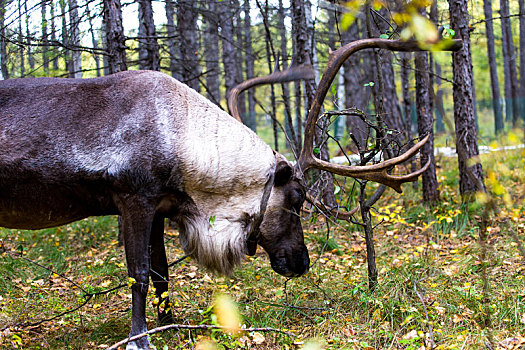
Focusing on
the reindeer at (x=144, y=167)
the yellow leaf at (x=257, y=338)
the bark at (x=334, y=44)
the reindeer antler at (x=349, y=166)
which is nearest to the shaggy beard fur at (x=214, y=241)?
the reindeer at (x=144, y=167)

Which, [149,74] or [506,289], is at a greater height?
[149,74]

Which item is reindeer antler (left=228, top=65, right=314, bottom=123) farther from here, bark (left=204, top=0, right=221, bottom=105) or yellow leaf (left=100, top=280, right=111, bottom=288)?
bark (left=204, top=0, right=221, bottom=105)

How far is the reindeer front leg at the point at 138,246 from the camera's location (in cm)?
368

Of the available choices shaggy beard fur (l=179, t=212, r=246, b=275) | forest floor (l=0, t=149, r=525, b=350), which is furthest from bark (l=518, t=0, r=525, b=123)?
shaggy beard fur (l=179, t=212, r=246, b=275)

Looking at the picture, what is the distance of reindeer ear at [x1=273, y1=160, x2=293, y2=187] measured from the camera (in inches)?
169

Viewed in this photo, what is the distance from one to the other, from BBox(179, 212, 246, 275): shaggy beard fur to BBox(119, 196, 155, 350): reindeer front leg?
0.42 metres

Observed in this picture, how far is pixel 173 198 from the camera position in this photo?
3895 millimetres

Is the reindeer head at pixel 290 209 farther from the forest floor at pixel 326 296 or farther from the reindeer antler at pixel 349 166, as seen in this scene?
the forest floor at pixel 326 296

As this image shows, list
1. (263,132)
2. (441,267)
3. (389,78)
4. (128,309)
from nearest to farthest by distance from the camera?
(128,309), (441,267), (389,78), (263,132)

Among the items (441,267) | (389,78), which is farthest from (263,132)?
(441,267)

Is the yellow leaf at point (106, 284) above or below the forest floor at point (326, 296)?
above

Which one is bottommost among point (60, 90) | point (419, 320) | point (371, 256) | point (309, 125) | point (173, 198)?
point (419, 320)

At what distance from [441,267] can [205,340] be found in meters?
2.58

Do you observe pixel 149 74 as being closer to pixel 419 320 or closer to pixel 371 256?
pixel 371 256
